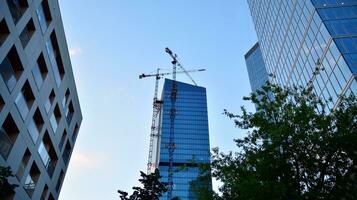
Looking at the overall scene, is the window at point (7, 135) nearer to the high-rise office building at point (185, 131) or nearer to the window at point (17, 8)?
the window at point (17, 8)

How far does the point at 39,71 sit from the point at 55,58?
11.4 feet

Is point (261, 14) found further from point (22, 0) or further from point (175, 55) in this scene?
point (175, 55)

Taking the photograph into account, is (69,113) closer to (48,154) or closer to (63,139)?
(63,139)

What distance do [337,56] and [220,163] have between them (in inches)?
825

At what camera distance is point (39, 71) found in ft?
89.8

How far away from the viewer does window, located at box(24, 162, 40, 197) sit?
85.9 feet

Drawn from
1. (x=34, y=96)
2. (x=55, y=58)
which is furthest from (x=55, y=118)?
(x=34, y=96)

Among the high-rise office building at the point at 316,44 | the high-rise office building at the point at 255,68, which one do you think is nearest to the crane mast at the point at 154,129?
the high-rise office building at the point at 255,68

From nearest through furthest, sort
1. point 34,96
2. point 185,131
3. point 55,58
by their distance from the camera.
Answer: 1. point 34,96
2. point 55,58
3. point 185,131

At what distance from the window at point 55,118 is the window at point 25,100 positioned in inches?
173

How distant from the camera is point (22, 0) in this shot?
2369 cm

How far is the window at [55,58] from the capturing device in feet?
95.7

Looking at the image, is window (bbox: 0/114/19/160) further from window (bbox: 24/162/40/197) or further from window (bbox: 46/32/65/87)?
window (bbox: 46/32/65/87)

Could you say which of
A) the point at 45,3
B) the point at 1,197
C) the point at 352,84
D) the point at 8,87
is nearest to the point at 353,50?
the point at 352,84
